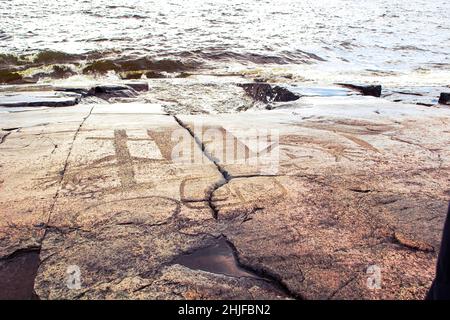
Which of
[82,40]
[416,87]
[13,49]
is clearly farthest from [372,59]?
[13,49]

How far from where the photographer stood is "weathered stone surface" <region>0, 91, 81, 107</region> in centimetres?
376

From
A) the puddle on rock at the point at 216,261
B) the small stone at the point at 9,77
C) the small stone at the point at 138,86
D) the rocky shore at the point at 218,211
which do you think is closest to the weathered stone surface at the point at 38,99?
the small stone at the point at 138,86

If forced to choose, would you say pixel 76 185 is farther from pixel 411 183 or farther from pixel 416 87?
pixel 416 87

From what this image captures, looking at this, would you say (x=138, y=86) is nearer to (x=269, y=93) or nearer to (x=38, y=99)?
(x=38, y=99)

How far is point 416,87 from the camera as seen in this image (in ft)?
18.6

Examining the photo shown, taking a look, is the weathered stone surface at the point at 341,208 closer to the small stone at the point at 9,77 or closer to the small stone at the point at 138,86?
the small stone at the point at 138,86

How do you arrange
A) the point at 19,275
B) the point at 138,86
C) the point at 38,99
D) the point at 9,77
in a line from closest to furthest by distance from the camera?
the point at 19,275 < the point at 38,99 < the point at 138,86 < the point at 9,77

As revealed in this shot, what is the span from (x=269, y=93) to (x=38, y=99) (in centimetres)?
267

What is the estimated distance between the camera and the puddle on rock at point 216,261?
1.14 meters

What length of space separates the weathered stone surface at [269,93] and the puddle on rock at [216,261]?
342 centimetres

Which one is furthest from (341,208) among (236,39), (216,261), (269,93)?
(236,39)

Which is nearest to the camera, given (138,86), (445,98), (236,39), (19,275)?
(19,275)

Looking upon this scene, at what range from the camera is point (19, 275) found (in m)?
1.11

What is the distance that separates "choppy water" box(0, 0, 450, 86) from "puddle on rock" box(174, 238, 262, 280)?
16.9 feet
